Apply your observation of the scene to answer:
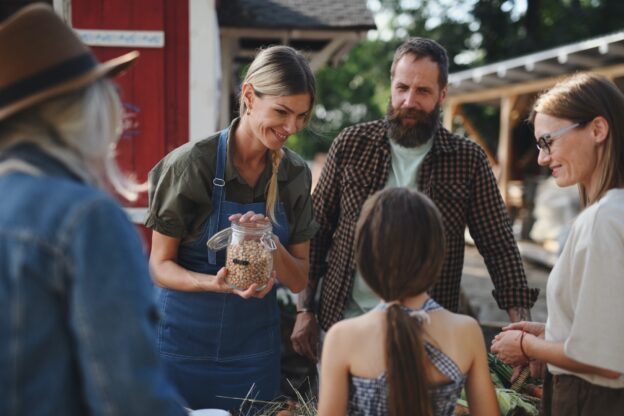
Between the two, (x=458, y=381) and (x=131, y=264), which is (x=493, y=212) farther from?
(x=131, y=264)

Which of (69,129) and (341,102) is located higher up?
(341,102)

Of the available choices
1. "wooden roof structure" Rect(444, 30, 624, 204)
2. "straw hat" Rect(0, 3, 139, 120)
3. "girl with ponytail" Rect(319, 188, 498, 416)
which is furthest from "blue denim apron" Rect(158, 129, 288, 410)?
"wooden roof structure" Rect(444, 30, 624, 204)

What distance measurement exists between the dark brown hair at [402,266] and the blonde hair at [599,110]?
1.90ft

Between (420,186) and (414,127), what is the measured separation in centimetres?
27

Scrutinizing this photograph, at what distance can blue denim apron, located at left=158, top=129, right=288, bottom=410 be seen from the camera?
8.35ft

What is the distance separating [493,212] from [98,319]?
2.25 meters

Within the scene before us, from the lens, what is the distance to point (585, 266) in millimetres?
1800

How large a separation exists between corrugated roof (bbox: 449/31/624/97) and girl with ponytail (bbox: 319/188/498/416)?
732 centimetres

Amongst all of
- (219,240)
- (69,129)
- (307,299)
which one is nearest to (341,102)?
(307,299)

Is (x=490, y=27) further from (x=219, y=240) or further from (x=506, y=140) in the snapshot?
(x=219, y=240)

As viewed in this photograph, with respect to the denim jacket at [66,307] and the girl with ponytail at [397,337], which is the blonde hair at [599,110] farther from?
the denim jacket at [66,307]

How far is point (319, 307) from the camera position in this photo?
Result: 3.18 metres

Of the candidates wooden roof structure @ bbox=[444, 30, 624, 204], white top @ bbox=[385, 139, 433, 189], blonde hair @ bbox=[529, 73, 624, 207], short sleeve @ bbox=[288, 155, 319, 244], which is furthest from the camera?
wooden roof structure @ bbox=[444, 30, 624, 204]

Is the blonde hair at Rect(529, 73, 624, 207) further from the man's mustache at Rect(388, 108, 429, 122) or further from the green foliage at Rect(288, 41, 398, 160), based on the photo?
the green foliage at Rect(288, 41, 398, 160)
